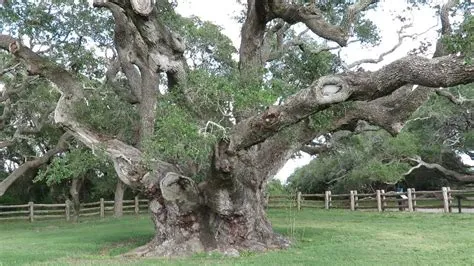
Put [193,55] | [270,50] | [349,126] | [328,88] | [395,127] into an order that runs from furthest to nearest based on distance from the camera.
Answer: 1. [193,55]
2. [270,50]
3. [349,126]
4. [395,127]
5. [328,88]

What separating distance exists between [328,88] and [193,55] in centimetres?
1313

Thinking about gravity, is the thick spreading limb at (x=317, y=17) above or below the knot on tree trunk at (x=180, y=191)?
above

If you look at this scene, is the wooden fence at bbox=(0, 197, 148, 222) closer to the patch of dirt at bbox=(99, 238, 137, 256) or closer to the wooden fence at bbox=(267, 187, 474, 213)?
the wooden fence at bbox=(267, 187, 474, 213)

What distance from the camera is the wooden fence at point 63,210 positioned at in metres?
24.7

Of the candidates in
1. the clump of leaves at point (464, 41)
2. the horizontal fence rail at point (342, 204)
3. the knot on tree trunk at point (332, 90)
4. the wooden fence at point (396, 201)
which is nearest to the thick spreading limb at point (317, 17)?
the knot on tree trunk at point (332, 90)

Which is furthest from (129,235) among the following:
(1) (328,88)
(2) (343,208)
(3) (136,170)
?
(2) (343,208)

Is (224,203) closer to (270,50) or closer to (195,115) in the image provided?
(195,115)

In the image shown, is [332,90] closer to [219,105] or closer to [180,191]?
[219,105]

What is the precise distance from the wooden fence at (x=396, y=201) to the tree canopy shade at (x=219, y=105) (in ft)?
21.0

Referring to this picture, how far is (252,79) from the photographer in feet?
31.6

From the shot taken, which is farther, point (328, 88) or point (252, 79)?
point (252, 79)

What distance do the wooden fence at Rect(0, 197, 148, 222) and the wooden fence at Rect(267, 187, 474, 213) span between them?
7.08m

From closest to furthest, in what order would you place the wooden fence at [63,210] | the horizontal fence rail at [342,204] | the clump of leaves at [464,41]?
the clump of leaves at [464,41], the horizontal fence rail at [342,204], the wooden fence at [63,210]

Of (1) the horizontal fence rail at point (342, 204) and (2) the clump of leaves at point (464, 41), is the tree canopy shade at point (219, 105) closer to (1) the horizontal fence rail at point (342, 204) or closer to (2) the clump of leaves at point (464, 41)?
(2) the clump of leaves at point (464, 41)
